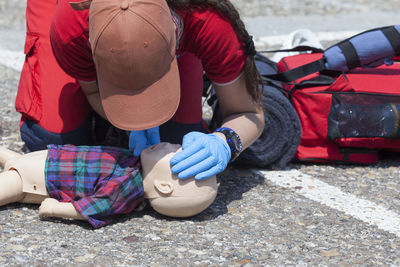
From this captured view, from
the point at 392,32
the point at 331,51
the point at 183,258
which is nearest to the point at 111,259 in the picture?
the point at 183,258

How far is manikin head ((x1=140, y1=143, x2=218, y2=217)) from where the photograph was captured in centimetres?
225

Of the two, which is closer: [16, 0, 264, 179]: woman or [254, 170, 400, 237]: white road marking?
[16, 0, 264, 179]: woman

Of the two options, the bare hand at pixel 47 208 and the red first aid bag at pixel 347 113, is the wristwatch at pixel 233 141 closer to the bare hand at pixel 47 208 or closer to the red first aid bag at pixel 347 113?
the red first aid bag at pixel 347 113

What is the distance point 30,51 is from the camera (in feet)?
9.61

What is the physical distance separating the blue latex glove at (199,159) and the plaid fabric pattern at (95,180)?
17 centimetres

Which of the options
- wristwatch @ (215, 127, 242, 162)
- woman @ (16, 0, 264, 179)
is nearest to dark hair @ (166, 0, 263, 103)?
woman @ (16, 0, 264, 179)

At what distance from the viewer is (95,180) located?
7.52 ft

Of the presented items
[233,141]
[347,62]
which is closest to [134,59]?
[233,141]

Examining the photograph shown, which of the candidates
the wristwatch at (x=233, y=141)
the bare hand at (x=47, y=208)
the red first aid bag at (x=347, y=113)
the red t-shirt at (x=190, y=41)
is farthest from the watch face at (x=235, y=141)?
the bare hand at (x=47, y=208)

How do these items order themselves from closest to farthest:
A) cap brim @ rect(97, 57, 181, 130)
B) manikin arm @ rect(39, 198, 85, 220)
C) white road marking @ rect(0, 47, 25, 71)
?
cap brim @ rect(97, 57, 181, 130) → manikin arm @ rect(39, 198, 85, 220) → white road marking @ rect(0, 47, 25, 71)

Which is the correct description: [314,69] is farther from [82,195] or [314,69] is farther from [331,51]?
[82,195]

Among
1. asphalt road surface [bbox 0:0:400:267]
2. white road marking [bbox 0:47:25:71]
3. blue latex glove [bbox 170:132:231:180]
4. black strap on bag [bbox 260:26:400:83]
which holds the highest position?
black strap on bag [bbox 260:26:400:83]

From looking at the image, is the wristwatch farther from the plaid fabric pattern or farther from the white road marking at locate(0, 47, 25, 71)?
the white road marking at locate(0, 47, 25, 71)

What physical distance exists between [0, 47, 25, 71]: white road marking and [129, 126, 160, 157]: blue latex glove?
2047 millimetres
